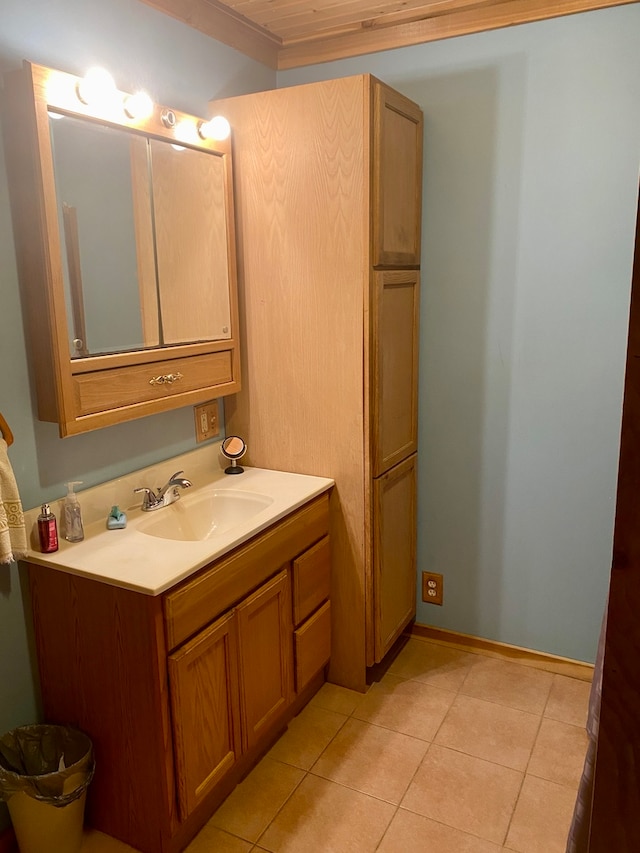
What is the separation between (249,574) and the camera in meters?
1.96

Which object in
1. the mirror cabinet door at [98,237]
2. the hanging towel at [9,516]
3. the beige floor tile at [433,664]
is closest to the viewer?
the hanging towel at [9,516]

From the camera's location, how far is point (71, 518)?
1860mm

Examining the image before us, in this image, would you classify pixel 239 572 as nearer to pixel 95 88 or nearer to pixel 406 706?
pixel 406 706

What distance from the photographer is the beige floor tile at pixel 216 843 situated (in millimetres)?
1849

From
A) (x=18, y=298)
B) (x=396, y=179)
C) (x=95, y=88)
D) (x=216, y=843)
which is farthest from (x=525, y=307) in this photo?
(x=216, y=843)

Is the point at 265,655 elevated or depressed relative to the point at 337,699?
elevated

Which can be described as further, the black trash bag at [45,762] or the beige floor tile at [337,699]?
the beige floor tile at [337,699]

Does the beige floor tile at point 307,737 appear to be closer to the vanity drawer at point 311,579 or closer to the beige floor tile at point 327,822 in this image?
the beige floor tile at point 327,822

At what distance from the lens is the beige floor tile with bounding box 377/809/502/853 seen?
1.84 m

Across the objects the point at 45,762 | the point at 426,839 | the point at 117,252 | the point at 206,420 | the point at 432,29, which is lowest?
the point at 426,839

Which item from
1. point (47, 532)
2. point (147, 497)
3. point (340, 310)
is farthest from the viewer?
point (340, 310)

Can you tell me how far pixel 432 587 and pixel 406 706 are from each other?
1.74 feet

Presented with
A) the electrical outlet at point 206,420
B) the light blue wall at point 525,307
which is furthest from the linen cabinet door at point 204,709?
the light blue wall at point 525,307

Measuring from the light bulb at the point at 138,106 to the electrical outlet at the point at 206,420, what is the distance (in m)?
0.97
